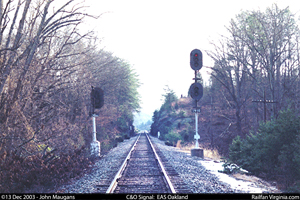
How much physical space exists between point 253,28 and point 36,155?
21546mm

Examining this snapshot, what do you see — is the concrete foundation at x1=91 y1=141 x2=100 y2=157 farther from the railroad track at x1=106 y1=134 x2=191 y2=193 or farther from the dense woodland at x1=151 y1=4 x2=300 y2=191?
the dense woodland at x1=151 y1=4 x2=300 y2=191

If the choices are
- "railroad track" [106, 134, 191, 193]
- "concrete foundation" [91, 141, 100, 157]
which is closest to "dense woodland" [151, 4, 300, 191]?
"railroad track" [106, 134, 191, 193]

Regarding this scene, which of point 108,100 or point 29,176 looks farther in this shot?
point 108,100

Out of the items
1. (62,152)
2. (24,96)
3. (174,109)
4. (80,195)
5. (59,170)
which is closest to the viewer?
(80,195)

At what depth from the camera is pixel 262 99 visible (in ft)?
90.5

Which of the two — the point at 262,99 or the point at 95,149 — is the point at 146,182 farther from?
the point at 262,99

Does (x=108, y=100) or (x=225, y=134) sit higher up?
(x=108, y=100)

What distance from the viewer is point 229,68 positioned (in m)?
29.0

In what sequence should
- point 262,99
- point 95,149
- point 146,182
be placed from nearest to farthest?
1. point 146,182
2. point 95,149
3. point 262,99

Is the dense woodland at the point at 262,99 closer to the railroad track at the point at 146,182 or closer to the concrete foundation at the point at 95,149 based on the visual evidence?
the railroad track at the point at 146,182

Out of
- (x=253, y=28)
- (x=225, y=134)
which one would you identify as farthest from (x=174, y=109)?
(x=253, y=28)

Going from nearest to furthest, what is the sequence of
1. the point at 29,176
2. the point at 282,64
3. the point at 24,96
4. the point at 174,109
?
the point at 29,176, the point at 24,96, the point at 282,64, the point at 174,109

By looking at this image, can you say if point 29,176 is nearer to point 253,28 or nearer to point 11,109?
point 11,109

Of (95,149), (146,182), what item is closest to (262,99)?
(95,149)
